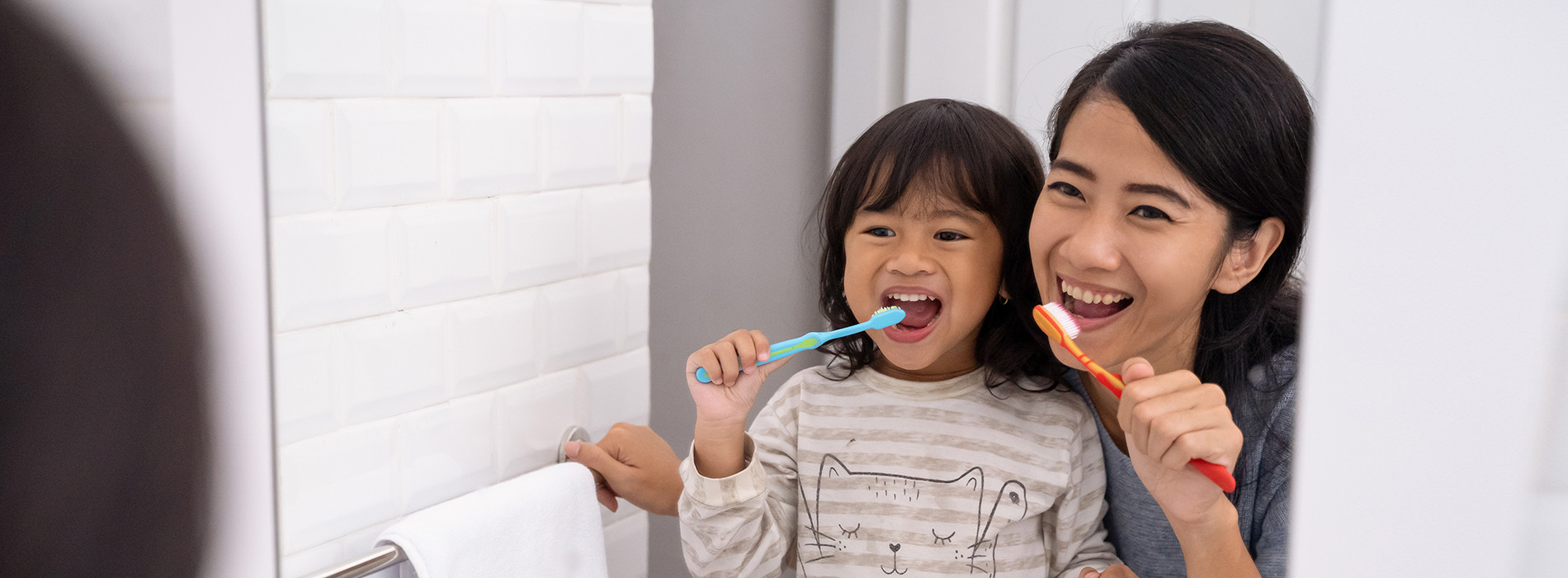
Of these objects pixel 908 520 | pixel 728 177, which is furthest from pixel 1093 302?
pixel 728 177

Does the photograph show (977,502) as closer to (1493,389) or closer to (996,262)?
(996,262)

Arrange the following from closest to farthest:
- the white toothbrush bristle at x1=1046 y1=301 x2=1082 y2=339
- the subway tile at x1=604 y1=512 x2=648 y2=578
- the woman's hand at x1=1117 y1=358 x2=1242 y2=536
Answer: the woman's hand at x1=1117 y1=358 x2=1242 y2=536
the white toothbrush bristle at x1=1046 y1=301 x2=1082 y2=339
the subway tile at x1=604 y1=512 x2=648 y2=578

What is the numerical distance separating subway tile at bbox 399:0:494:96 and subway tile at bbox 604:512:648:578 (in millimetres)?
361

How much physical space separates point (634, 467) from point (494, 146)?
27 cm

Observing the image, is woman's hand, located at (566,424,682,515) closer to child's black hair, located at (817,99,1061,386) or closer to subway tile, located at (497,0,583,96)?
→ child's black hair, located at (817,99,1061,386)

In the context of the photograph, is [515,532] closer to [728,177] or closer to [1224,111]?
[728,177]

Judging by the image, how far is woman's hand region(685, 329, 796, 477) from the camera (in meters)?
0.66

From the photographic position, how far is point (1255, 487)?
694 millimetres

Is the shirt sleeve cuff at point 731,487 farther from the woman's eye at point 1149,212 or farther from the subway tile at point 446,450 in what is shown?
the woman's eye at point 1149,212

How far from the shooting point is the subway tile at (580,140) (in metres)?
0.68

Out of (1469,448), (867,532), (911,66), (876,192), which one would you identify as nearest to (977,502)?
(867,532)

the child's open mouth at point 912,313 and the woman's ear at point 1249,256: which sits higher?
the woman's ear at point 1249,256

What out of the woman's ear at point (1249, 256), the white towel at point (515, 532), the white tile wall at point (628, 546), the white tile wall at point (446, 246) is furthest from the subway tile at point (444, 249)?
the woman's ear at point (1249, 256)

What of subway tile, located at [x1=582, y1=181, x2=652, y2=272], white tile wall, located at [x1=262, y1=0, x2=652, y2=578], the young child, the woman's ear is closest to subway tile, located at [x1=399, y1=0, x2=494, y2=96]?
white tile wall, located at [x1=262, y1=0, x2=652, y2=578]
